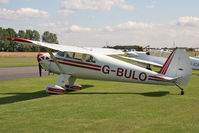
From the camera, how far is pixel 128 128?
525 centimetres

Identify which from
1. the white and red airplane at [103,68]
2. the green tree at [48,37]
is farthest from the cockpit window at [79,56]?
the green tree at [48,37]

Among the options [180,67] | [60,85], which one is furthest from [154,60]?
[60,85]

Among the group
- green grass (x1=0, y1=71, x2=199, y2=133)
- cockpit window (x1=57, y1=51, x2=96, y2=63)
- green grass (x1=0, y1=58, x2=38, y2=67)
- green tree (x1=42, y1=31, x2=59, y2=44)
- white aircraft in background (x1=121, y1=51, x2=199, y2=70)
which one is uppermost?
green tree (x1=42, y1=31, x2=59, y2=44)

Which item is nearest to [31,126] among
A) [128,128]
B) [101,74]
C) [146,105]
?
[128,128]

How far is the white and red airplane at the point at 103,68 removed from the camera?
927 cm

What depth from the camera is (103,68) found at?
34.5ft

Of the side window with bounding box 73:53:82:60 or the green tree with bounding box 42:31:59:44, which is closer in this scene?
the side window with bounding box 73:53:82:60

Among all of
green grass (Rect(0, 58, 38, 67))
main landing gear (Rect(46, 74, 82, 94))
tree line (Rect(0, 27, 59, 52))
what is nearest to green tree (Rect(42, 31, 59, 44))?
tree line (Rect(0, 27, 59, 52))

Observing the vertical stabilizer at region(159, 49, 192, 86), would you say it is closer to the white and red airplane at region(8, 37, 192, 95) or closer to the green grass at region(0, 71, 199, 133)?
the white and red airplane at region(8, 37, 192, 95)

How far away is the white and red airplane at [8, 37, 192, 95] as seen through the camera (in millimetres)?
9266

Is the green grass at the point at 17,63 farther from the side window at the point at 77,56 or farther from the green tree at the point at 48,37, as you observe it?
the green tree at the point at 48,37

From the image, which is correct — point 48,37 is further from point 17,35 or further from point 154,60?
point 154,60

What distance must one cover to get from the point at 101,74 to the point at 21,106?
4149mm

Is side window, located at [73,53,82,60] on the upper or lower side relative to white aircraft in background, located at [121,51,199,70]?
upper
